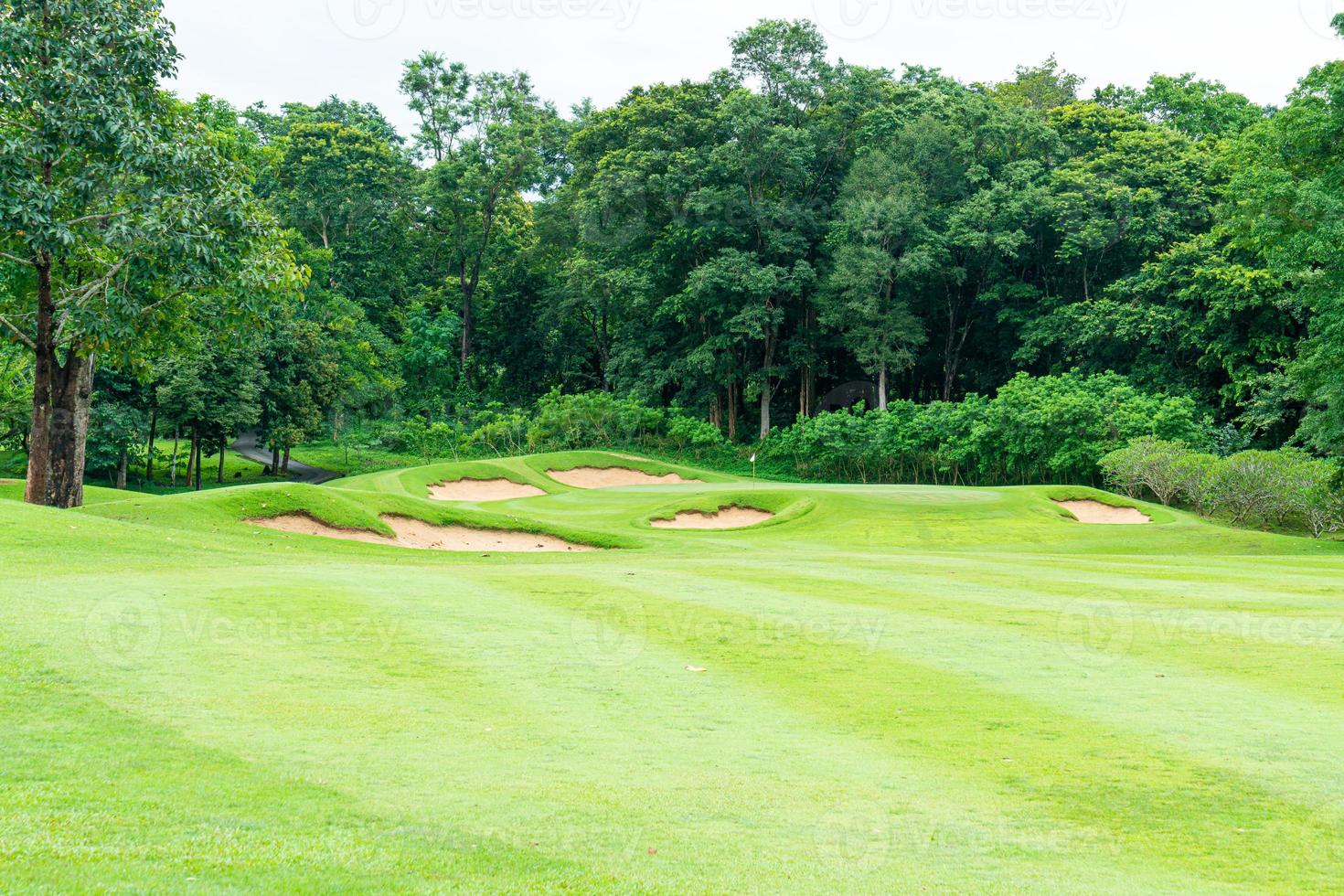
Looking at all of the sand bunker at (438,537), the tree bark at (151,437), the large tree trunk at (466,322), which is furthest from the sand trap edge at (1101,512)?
the large tree trunk at (466,322)

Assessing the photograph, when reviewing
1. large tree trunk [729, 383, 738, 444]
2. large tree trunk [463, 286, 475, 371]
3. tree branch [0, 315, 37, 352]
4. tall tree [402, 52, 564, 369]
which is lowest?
tree branch [0, 315, 37, 352]

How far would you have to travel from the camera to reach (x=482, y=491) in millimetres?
39844

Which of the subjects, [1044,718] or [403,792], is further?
[1044,718]

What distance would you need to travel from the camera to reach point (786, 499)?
32281 mm

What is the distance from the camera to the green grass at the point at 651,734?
192 inches

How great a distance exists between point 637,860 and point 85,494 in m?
33.6

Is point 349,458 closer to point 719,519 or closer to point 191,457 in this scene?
point 191,457

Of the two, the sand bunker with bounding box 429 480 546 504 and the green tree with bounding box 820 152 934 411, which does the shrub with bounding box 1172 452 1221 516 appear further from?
the sand bunker with bounding box 429 480 546 504

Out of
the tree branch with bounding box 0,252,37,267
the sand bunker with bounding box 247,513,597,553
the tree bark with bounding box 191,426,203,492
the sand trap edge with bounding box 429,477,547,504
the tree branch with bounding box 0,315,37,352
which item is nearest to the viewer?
the tree branch with bounding box 0,252,37,267

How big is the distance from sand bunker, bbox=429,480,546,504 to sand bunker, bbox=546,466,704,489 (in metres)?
2.52

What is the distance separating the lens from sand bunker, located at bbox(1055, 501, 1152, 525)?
3133 centimetres

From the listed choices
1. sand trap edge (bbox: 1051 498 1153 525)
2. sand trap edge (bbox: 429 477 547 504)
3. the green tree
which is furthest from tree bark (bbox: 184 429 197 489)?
sand trap edge (bbox: 1051 498 1153 525)

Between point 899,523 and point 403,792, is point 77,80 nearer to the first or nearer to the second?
point 403,792

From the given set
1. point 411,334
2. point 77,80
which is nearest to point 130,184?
point 77,80
